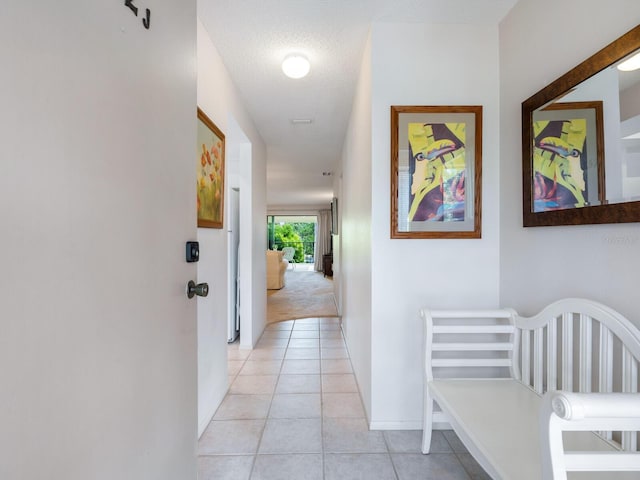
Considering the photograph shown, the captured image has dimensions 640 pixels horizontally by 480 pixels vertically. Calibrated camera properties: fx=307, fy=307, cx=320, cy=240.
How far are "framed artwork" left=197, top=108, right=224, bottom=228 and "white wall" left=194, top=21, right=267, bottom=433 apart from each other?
0.08 meters

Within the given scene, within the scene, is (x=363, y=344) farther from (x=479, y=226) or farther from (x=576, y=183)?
(x=576, y=183)

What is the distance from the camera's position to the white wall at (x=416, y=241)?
5.85 feet

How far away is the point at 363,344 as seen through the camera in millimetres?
2135

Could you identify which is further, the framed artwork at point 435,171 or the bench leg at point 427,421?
the framed artwork at point 435,171

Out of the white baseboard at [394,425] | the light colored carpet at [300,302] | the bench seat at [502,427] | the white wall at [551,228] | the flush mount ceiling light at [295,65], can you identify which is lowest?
the light colored carpet at [300,302]

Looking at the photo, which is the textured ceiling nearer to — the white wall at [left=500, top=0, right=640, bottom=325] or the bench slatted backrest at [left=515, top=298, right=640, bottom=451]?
the white wall at [left=500, top=0, right=640, bottom=325]

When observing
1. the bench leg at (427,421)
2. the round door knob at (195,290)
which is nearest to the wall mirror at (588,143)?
the bench leg at (427,421)

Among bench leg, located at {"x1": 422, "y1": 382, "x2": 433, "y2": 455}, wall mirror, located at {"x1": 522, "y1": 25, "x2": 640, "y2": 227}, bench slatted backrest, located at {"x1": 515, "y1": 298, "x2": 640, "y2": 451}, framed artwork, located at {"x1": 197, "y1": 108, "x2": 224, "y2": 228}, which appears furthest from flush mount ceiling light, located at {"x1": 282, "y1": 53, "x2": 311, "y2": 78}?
bench leg, located at {"x1": 422, "y1": 382, "x2": 433, "y2": 455}

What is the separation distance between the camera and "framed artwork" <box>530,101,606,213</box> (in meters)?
1.13

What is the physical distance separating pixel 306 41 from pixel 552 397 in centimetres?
212

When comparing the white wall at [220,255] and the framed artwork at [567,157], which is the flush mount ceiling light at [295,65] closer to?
the white wall at [220,255]

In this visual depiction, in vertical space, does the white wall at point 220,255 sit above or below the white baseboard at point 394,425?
above

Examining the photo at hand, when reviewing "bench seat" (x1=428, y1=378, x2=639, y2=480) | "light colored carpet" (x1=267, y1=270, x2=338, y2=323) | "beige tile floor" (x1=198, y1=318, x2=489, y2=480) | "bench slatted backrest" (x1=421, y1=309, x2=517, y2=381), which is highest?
"bench slatted backrest" (x1=421, y1=309, x2=517, y2=381)

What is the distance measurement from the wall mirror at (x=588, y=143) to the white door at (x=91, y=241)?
1.49m
